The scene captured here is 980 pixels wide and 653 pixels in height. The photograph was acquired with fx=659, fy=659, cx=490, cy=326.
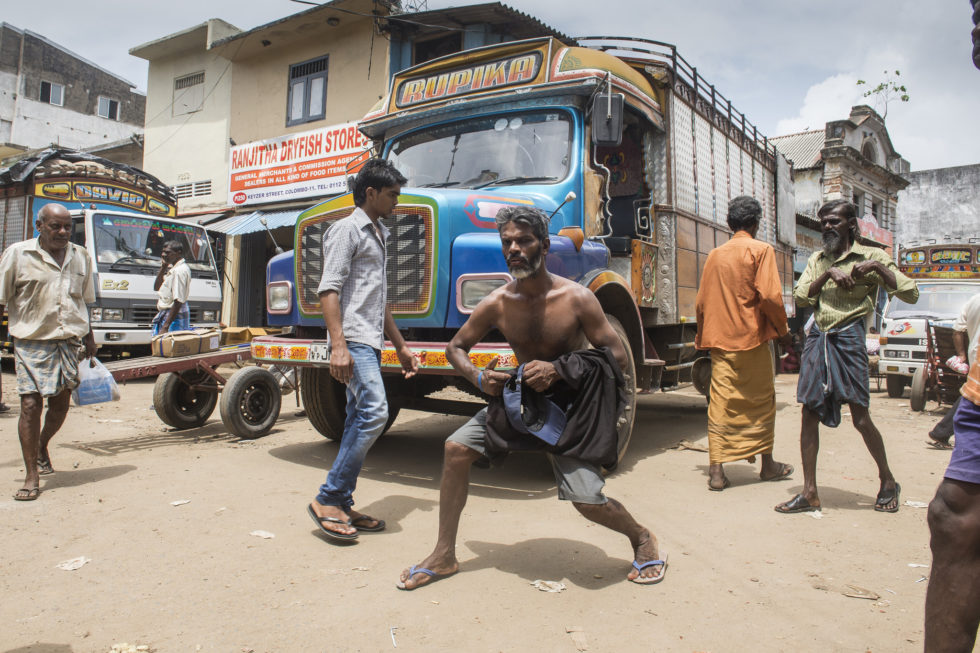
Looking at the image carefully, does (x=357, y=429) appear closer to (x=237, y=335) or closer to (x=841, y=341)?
(x=841, y=341)

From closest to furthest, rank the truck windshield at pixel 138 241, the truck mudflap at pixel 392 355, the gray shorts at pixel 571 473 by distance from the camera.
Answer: the gray shorts at pixel 571 473 → the truck mudflap at pixel 392 355 → the truck windshield at pixel 138 241

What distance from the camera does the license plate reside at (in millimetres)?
4363

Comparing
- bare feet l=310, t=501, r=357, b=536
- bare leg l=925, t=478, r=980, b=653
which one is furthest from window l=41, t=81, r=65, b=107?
bare leg l=925, t=478, r=980, b=653

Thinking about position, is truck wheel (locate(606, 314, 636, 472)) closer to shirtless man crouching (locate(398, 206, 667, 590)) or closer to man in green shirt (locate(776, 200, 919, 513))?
man in green shirt (locate(776, 200, 919, 513))

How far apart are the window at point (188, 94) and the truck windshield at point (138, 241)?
8608 millimetres

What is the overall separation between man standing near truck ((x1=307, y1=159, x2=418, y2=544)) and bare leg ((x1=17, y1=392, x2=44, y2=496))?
206 centimetres

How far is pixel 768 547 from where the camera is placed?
3.40 m

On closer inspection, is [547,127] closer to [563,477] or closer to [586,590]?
[563,477]

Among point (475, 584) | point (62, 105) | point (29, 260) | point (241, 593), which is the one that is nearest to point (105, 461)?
point (29, 260)

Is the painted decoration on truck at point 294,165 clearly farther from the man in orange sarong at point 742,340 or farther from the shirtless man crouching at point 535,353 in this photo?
the shirtless man crouching at point 535,353

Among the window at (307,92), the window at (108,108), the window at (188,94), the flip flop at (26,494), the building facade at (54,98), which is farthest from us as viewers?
the window at (108,108)

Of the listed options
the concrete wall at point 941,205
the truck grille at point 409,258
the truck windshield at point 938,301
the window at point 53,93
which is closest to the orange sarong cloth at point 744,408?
the truck grille at point 409,258

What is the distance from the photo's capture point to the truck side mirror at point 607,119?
4789 mm

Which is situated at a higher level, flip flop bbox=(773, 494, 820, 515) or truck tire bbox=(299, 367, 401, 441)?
truck tire bbox=(299, 367, 401, 441)
